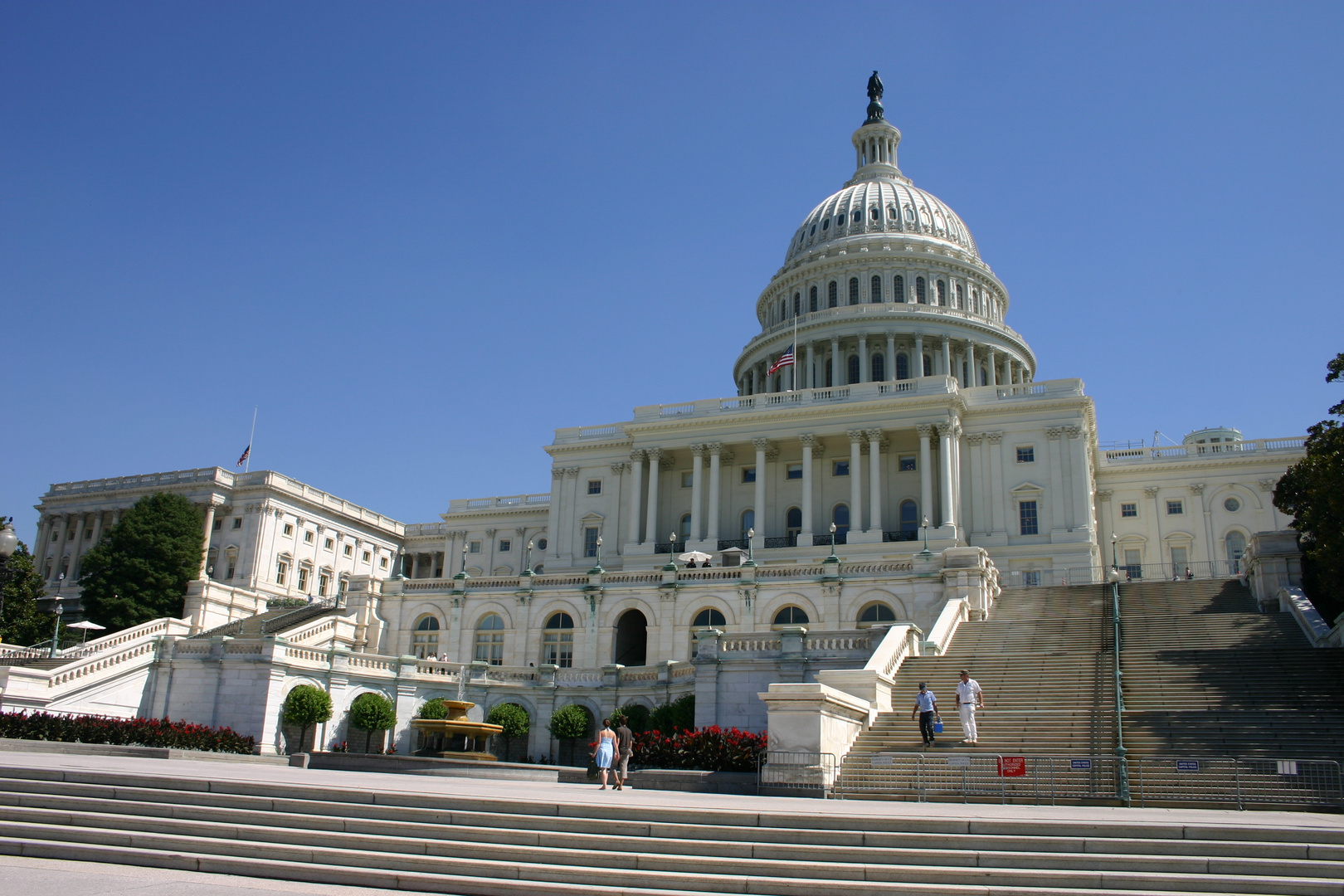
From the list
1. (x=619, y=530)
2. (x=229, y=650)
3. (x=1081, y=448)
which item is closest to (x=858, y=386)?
(x=1081, y=448)

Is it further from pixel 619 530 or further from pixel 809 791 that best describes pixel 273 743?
pixel 619 530

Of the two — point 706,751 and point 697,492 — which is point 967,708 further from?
point 697,492

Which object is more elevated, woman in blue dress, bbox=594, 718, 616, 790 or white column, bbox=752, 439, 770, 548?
white column, bbox=752, 439, 770, 548

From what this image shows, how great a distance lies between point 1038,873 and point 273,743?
109 feet

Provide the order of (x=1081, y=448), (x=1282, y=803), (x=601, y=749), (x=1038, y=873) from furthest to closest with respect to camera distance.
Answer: (x=1081, y=448) < (x=601, y=749) < (x=1282, y=803) < (x=1038, y=873)

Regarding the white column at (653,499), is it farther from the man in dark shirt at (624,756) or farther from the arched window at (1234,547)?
the man in dark shirt at (624,756)

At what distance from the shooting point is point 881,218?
107 meters

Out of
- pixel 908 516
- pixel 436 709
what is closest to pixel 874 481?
pixel 908 516

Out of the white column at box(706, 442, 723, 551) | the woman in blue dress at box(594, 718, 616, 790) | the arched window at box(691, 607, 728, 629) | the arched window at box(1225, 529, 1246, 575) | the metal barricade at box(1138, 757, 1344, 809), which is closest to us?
the metal barricade at box(1138, 757, 1344, 809)

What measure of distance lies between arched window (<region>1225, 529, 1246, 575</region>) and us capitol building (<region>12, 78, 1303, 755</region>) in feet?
0.88

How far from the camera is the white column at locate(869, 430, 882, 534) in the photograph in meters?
70.9

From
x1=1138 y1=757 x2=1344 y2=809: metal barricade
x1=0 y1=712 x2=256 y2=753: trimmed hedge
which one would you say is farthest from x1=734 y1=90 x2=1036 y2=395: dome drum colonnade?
x1=1138 y1=757 x2=1344 y2=809: metal barricade

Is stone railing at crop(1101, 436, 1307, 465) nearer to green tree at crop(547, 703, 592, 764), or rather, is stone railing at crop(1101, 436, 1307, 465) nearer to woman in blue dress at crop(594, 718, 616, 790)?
green tree at crop(547, 703, 592, 764)

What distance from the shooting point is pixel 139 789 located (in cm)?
1708
